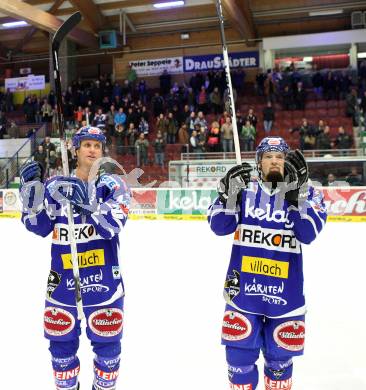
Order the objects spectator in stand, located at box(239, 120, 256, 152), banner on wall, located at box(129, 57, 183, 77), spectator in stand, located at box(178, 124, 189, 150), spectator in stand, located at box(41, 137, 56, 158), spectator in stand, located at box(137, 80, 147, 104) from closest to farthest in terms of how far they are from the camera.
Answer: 1. spectator in stand, located at box(41, 137, 56, 158)
2. spectator in stand, located at box(239, 120, 256, 152)
3. spectator in stand, located at box(178, 124, 189, 150)
4. spectator in stand, located at box(137, 80, 147, 104)
5. banner on wall, located at box(129, 57, 183, 77)

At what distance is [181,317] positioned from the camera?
149 inches

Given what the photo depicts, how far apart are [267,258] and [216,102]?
13059mm

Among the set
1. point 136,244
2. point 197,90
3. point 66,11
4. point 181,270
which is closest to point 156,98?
point 197,90

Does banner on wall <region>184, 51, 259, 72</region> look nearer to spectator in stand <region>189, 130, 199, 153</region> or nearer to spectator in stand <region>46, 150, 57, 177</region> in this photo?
spectator in stand <region>189, 130, 199, 153</region>

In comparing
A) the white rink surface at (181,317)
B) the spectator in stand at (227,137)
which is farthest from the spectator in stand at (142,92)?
the white rink surface at (181,317)

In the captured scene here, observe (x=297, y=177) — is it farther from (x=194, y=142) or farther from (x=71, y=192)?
(x=194, y=142)

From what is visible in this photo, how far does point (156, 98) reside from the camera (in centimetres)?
1540

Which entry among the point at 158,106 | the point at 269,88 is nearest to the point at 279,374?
the point at 158,106

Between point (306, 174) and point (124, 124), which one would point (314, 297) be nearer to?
point (306, 174)

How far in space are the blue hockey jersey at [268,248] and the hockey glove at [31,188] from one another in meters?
0.79

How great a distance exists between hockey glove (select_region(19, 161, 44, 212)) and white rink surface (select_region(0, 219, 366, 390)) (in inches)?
43.0

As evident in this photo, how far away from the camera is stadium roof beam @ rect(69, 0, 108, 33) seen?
53.5ft

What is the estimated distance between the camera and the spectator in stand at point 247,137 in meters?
11.8

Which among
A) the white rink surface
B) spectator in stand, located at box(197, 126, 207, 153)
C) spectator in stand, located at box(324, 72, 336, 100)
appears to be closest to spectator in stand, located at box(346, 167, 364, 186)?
the white rink surface
